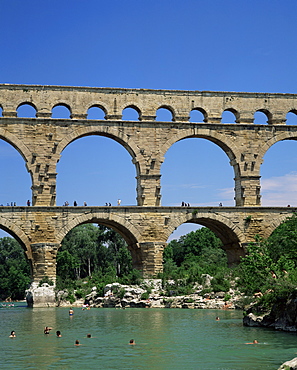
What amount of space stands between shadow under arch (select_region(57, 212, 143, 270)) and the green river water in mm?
9672

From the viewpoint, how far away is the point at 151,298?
35.4 m

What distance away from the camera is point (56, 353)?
17.4 m

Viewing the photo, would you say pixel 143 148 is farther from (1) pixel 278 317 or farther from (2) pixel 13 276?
(2) pixel 13 276

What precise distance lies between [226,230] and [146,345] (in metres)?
21.5

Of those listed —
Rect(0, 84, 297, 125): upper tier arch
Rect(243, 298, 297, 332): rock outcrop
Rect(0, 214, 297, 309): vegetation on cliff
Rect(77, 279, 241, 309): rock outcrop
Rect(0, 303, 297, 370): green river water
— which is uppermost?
Rect(0, 84, 297, 125): upper tier arch

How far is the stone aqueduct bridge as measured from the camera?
36469 millimetres

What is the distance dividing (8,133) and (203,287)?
46.1 ft

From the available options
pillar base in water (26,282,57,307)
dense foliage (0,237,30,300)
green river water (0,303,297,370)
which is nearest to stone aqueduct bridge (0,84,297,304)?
pillar base in water (26,282,57,307)

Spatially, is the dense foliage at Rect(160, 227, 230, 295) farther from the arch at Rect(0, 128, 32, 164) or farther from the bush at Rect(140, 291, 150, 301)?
the arch at Rect(0, 128, 32, 164)

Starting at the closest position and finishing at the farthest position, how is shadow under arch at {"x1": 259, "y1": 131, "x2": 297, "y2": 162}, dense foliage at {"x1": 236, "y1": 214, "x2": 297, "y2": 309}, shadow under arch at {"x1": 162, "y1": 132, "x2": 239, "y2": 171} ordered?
dense foliage at {"x1": 236, "y1": 214, "x2": 297, "y2": 309} < shadow under arch at {"x1": 162, "y1": 132, "x2": 239, "y2": 171} < shadow under arch at {"x1": 259, "y1": 131, "x2": 297, "y2": 162}

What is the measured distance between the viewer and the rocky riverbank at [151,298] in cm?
3406

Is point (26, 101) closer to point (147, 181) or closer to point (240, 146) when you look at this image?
point (147, 181)

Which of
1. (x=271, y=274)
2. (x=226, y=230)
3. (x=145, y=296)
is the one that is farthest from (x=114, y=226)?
(x=271, y=274)

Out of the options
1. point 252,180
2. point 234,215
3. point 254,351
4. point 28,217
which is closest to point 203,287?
point 234,215
